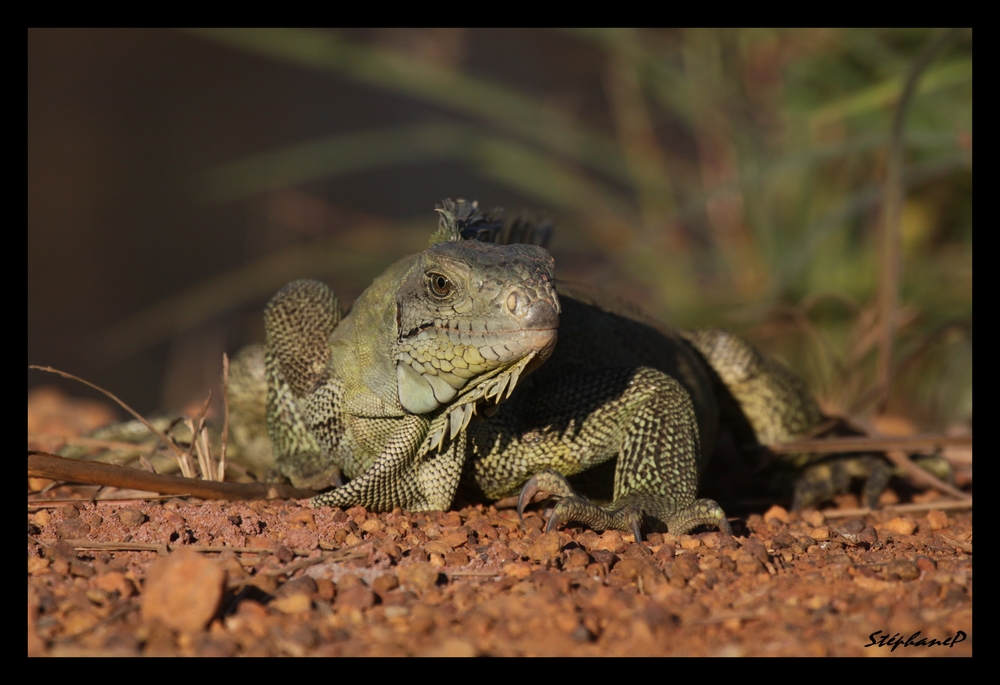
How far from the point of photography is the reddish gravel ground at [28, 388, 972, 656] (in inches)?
105

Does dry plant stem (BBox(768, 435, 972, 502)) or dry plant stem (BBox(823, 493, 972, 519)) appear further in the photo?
dry plant stem (BBox(768, 435, 972, 502))

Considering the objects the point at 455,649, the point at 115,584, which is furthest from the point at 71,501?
the point at 455,649

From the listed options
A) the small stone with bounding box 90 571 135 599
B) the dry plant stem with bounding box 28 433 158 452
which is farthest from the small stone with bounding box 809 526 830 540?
the dry plant stem with bounding box 28 433 158 452

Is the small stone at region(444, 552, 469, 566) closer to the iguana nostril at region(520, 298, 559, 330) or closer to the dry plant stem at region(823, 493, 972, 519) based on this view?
the iguana nostril at region(520, 298, 559, 330)

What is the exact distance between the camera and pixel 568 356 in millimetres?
4441

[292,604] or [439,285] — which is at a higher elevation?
[439,285]

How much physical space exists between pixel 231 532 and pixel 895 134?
3.83 metres

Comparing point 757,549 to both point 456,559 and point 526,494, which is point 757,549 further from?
point 456,559

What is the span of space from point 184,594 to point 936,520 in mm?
3249

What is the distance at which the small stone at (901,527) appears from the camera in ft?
13.3

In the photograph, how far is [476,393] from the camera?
3.50 m

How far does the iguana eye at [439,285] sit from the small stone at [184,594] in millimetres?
1259

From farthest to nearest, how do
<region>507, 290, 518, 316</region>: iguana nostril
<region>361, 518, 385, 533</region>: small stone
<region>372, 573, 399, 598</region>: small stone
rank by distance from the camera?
<region>361, 518, 385, 533</region>: small stone
<region>507, 290, 518, 316</region>: iguana nostril
<region>372, 573, 399, 598</region>: small stone

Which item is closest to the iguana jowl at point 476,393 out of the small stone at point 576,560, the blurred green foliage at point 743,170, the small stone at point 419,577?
the small stone at point 576,560
